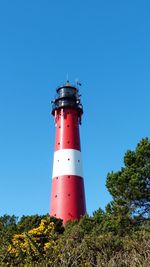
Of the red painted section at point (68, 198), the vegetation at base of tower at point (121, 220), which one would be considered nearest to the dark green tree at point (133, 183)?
the vegetation at base of tower at point (121, 220)

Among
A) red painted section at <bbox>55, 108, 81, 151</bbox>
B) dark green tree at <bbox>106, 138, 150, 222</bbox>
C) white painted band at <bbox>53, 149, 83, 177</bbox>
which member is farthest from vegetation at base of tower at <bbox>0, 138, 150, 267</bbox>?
red painted section at <bbox>55, 108, 81, 151</bbox>

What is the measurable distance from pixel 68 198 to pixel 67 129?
6556 millimetres

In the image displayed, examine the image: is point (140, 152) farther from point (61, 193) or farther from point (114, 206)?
point (61, 193)

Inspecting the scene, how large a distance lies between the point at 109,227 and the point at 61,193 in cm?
1172

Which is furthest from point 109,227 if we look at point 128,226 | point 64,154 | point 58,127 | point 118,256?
point 58,127

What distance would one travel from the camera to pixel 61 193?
119 ft

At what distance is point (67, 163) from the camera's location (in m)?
36.8

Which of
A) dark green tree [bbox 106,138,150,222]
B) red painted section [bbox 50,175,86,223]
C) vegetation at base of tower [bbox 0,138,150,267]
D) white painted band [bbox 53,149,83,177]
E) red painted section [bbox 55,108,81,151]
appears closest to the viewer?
vegetation at base of tower [bbox 0,138,150,267]

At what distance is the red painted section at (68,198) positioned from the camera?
35625 millimetres

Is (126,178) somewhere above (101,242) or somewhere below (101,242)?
above

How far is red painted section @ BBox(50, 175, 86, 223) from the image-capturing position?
35625mm

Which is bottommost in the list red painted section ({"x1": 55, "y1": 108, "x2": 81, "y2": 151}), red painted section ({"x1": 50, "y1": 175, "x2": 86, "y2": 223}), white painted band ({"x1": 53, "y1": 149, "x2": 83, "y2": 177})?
red painted section ({"x1": 50, "y1": 175, "x2": 86, "y2": 223})

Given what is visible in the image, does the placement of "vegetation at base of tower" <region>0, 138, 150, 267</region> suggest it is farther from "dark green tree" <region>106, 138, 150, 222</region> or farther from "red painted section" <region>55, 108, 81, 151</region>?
"red painted section" <region>55, 108, 81, 151</region>

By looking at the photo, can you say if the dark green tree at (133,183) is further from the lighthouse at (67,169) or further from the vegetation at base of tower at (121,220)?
the lighthouse at (67,169)
